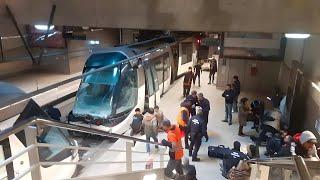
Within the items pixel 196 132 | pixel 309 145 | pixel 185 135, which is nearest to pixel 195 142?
pixel 196 132

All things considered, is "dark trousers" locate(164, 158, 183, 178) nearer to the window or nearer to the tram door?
the tram door

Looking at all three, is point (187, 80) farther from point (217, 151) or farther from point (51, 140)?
point (51, 140)

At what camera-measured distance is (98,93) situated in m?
9.34

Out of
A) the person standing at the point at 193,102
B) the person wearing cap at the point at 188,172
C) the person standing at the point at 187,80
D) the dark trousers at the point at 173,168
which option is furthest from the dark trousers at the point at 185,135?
the person standing at the point at 187,80

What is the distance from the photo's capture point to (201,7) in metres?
4.16

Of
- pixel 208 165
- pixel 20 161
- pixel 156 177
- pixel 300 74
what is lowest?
pixel 208 165

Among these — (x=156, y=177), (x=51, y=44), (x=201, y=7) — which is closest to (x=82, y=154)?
(x=156, y=177)

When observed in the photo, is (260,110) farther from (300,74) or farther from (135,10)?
(135,10)

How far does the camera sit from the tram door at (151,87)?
35.2 feet

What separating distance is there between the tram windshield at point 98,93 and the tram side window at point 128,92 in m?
0.27

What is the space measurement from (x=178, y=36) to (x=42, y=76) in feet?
24.3

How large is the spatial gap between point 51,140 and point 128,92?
357 cm

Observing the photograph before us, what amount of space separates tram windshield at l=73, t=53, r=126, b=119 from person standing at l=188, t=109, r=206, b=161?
2.49 m

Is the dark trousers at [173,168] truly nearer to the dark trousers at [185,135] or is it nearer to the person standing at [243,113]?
the dark trousers at [185,135]
